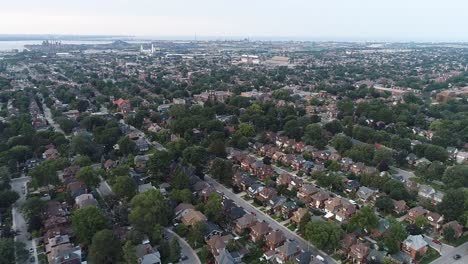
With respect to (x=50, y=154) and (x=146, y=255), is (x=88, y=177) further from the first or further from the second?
(x=146, y=255)

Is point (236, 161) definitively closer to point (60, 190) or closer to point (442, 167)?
point (60, 190)

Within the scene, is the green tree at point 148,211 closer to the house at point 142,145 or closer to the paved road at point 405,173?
the house at point 142,145

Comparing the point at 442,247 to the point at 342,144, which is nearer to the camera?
the point at 442,247

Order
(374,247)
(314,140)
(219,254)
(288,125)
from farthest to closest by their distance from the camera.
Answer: (288,125)
(314,140)
(374,247)
(219,254)

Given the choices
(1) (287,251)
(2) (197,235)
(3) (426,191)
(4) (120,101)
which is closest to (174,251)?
(2) (197,235)

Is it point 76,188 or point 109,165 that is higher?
point 109,165

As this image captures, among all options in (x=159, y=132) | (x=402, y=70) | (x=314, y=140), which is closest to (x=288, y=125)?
(x=314, y=140)
